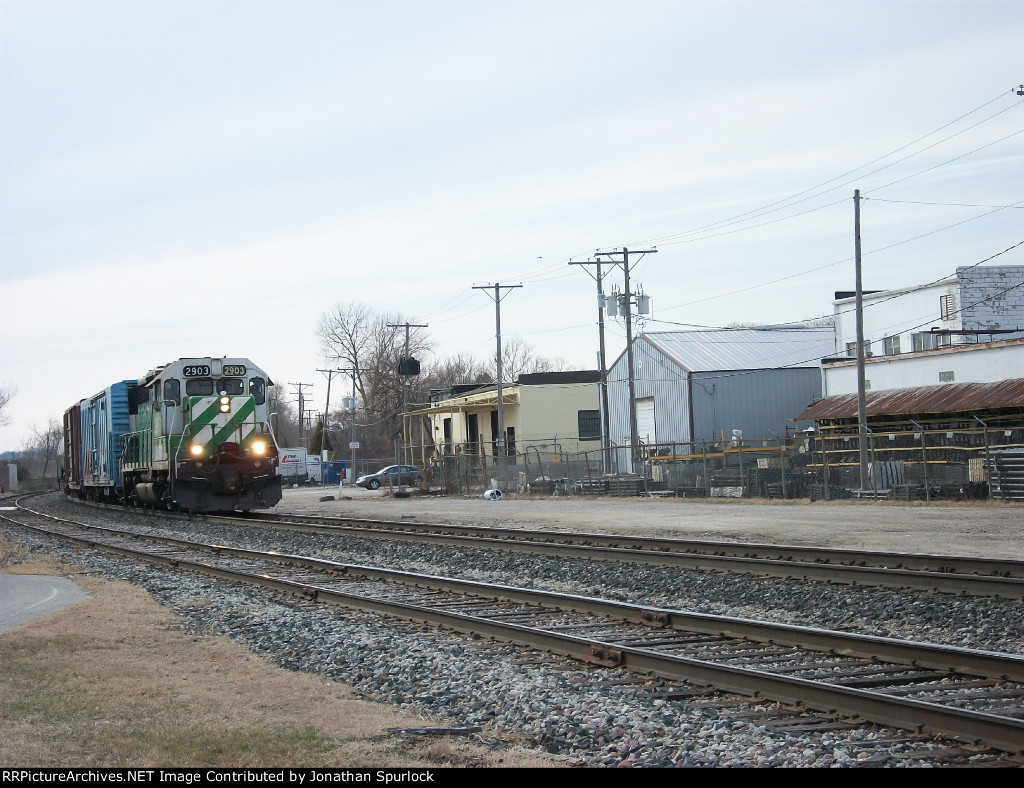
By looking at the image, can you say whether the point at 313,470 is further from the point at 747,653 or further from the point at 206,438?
the point at 747,653

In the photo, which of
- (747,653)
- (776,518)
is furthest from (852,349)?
(747,653)

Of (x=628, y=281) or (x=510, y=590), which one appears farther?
(x=628, y=281)

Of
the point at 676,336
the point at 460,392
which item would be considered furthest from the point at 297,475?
the point at 676,336

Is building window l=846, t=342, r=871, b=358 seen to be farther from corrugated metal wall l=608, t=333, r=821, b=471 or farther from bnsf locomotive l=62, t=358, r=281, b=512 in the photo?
bnsf locomotive l=62, t=358, r=281, b=512

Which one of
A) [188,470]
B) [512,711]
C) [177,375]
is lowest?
[512,711]

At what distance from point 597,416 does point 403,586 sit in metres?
53.5

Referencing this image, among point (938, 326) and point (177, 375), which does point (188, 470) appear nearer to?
point (177, 375)

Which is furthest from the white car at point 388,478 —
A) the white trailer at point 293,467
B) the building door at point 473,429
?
the white trailer at point 293,467

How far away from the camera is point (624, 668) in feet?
28.3

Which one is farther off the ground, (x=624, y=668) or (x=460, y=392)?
(x=460, y=392)

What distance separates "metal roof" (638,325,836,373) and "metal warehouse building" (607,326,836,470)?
0.05 m

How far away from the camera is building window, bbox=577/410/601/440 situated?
67000mm

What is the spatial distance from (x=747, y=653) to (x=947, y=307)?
47365mm

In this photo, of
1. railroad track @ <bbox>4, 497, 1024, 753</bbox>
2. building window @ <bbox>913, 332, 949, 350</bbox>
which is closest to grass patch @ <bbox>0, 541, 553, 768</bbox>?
railroad track @ <bbox>4, 497, 1024, 753</bbox>
